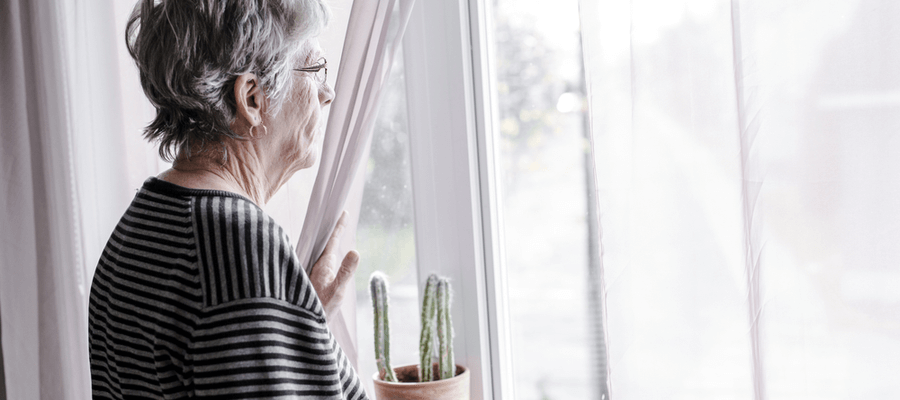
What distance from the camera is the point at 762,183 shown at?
801 mm

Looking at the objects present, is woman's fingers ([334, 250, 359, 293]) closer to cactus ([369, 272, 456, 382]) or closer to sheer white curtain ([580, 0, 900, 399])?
cactus ([369, 272, 456, 382])

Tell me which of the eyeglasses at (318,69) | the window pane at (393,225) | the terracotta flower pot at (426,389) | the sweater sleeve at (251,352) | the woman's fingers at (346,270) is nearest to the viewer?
the sweater sleeve at (251,352)

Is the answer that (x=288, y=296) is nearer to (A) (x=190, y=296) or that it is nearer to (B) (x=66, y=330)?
(A) (x=190, y=296)

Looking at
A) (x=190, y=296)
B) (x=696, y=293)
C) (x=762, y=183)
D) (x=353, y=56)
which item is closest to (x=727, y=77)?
(x=762, y=183)

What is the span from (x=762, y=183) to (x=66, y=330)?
1602mm

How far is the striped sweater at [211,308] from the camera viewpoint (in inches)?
27.1

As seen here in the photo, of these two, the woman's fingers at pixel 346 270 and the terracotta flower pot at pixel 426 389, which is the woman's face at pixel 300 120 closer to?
the woman's fingers at pixel 346 270

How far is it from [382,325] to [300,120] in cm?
47

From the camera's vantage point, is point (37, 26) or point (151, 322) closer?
point (151, 322)

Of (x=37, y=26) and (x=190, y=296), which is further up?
(x=37, y=26)

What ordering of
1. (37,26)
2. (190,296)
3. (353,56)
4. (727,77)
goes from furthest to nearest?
1. (37,26)
2. (353,56)
3. (727,77)
4. (190,296)

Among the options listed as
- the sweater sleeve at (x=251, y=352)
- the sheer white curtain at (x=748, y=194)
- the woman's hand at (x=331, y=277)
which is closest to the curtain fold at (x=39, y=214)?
the woman's hand at (x=331, y=277)

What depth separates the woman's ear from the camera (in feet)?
2.69

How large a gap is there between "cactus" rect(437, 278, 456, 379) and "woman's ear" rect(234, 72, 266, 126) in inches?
19.9
